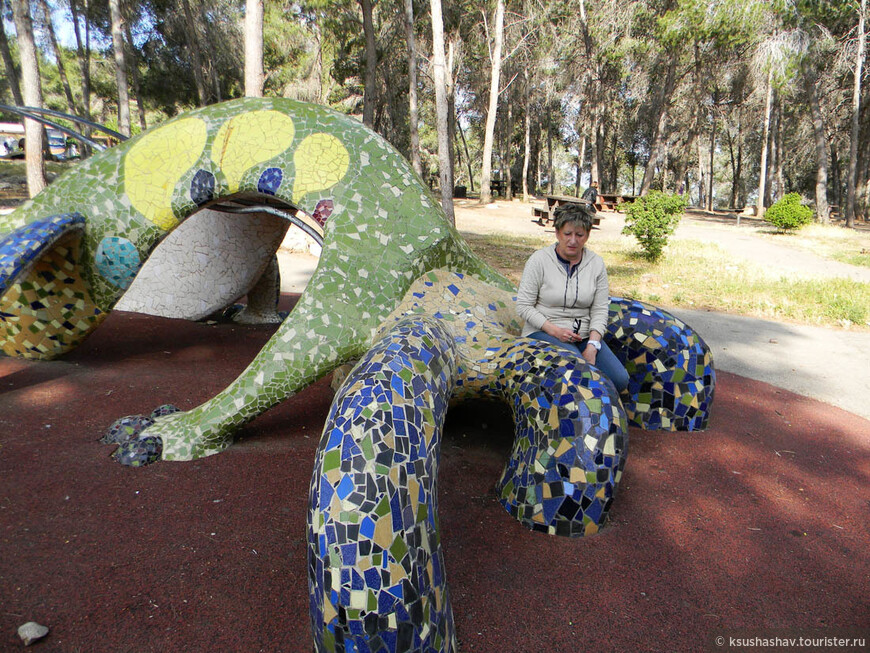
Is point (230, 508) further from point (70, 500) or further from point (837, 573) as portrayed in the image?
point (837, 573)

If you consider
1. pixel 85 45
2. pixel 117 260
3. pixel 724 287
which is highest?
pixel 85 45

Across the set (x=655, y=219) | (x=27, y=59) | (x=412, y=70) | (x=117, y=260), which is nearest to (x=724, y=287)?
(x=655, y=219)

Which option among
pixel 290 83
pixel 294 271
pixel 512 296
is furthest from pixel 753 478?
pixel 290 83

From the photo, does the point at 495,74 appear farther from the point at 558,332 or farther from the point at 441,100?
the point at 558,332

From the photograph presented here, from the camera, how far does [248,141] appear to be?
3525 mm

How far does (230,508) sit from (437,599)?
1447 mm

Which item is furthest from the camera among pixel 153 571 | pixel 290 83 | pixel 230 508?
pixel 290 83

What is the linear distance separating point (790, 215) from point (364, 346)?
20502mm

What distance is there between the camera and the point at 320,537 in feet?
5.46

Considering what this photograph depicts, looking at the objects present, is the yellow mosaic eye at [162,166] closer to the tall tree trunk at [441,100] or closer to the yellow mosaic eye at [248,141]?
the yellow mosaic eye at [248,141]

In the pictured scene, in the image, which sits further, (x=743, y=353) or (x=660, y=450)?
(x=743, y=353)

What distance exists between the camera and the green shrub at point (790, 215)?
18.8m

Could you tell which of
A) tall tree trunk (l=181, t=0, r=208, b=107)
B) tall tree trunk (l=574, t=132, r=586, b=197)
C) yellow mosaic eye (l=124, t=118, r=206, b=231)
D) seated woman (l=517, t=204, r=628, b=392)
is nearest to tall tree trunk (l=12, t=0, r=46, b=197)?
yellow mosaic eye (l=124, t=118, r=206, b=231)

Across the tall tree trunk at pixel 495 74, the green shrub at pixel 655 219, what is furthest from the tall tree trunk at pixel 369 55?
the green shrub at pixel 655 219
